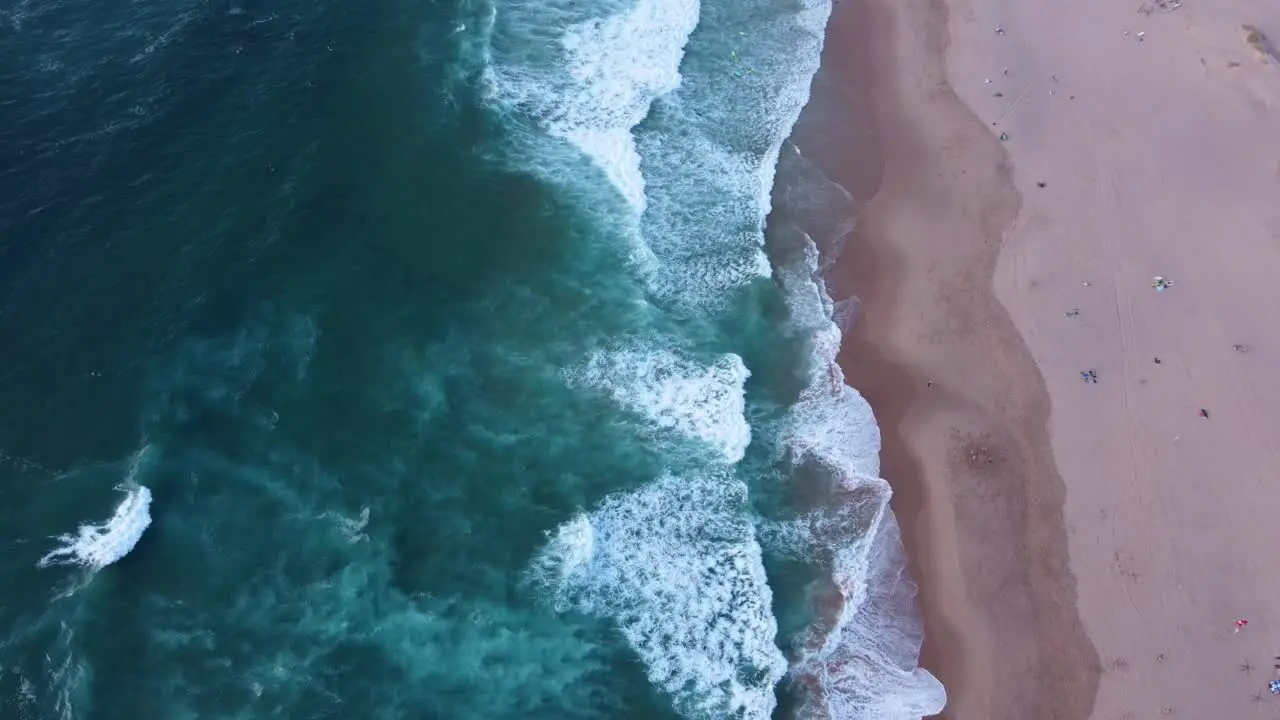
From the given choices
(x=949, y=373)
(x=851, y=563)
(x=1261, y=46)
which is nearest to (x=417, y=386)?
(x=851, y=563)

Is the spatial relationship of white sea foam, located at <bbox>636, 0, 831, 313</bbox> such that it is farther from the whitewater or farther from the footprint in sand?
the footprint in sand

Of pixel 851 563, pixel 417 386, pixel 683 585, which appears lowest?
pixel 683 585

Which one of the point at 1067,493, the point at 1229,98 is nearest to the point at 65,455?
the point at 1067,493

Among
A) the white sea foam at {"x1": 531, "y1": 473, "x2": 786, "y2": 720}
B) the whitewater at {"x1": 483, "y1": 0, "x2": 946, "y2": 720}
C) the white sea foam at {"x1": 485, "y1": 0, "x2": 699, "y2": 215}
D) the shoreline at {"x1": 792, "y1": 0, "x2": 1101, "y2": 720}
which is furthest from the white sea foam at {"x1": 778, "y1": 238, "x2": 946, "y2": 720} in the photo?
the white sea foam at {"x1": 485, "y1": 0, "x2": 699, "y2": 215}

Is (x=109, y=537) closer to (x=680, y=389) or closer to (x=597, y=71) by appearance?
(x=680, y=389)

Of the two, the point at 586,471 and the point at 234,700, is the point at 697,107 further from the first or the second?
the point at 234,700

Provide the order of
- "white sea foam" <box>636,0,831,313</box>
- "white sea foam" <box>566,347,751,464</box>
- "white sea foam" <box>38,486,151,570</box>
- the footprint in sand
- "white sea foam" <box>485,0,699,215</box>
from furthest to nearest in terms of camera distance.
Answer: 1. the footprint in sand
2. "white sea foam" <box>485,0,699,215</box>
3. "white sea foam" <box>636,0,831,313</box>
4. "white sea foam" <box>566,347,751,464</box>
5. "white sea foam" <box>38,486,151,570</box>
